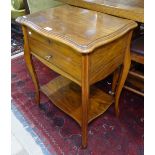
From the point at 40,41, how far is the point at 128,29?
0.46 m

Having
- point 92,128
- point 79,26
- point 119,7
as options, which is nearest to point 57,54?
point 79,26

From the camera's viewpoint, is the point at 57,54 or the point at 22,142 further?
the point at 22,142

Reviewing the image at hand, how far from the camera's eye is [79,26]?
102cm

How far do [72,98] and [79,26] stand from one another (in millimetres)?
605

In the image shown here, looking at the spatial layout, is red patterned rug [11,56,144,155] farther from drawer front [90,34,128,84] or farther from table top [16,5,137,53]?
table top [16,5,137,53]

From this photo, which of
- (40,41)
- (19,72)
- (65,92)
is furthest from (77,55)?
(19,72)

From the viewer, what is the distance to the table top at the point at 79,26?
0.90 metres

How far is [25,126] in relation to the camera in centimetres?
141

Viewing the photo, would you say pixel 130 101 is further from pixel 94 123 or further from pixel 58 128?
pixel 58 128

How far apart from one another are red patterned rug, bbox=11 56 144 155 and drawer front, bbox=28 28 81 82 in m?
0.50

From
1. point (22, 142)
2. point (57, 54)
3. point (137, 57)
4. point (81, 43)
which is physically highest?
point (81, 43)

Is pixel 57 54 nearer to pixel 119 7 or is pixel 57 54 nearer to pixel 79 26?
pixel 79 26

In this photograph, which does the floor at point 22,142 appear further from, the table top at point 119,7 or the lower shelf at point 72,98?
the table top at point 119,7
